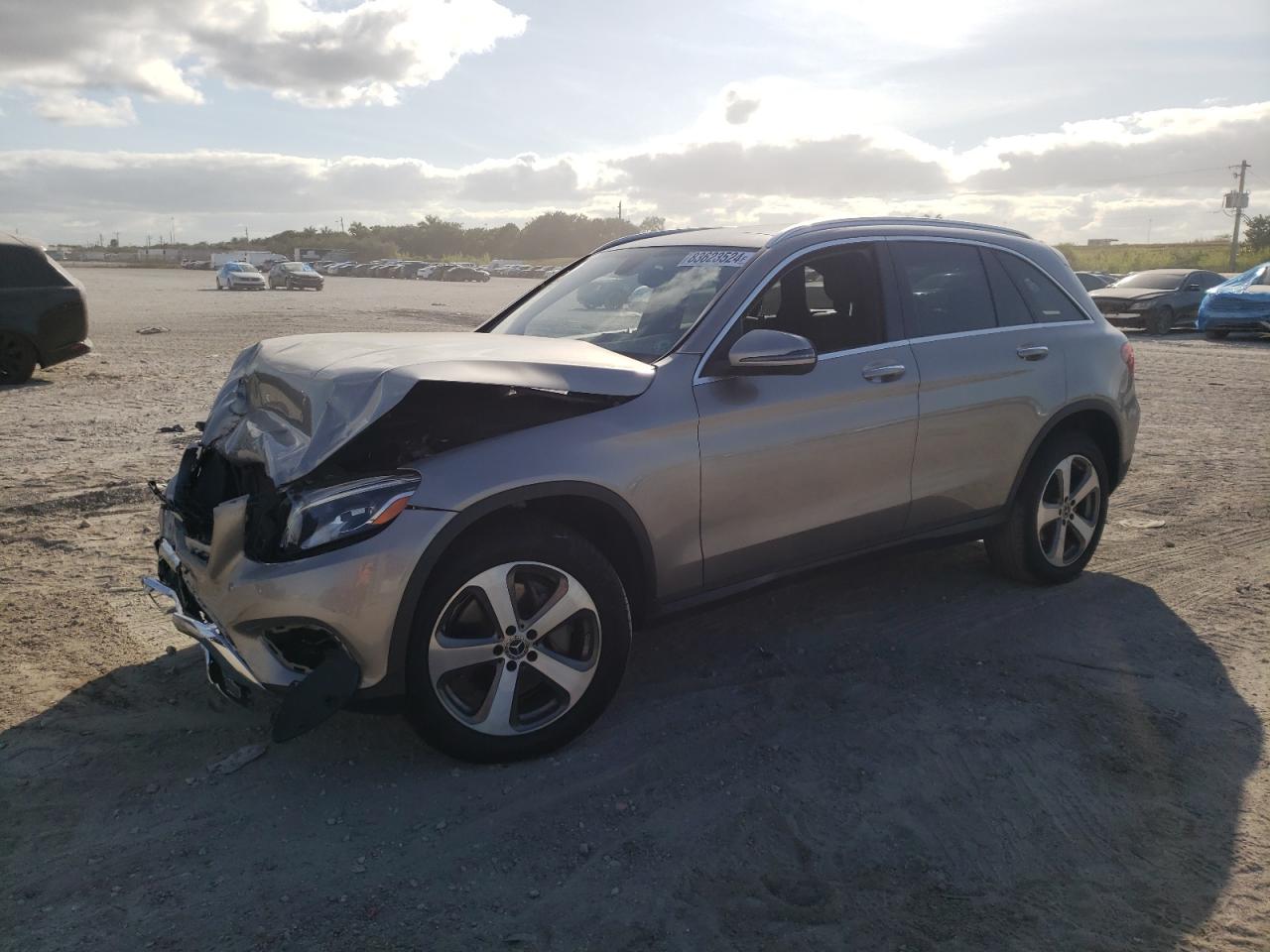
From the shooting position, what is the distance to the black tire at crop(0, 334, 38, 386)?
39.7 ft

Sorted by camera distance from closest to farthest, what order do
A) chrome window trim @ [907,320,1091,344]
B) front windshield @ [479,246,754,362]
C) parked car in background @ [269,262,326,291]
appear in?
front windshield @ [479,246,754,362] → chrome window trim @ [907,320,1091,344] → parked car in background @ [269,262,326,291]

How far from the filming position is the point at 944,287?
15.6 ft

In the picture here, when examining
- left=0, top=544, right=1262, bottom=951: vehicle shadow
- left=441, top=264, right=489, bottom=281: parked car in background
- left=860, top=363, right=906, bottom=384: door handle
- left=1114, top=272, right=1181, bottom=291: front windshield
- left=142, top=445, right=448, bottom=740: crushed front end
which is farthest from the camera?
left=441, top=264, right=489, bottom=281: parked car in background

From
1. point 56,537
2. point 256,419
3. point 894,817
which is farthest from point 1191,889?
point 56,537

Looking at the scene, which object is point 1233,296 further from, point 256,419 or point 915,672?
point 256,419

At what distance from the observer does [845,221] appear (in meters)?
4.59

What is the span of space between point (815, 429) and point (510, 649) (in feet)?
5.18

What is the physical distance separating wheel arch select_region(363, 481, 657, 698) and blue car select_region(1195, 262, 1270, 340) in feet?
64.1

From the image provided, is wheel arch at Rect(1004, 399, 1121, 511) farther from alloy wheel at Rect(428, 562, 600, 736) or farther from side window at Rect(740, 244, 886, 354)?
alloy wheel at Rect(428, 562, 600, 736)

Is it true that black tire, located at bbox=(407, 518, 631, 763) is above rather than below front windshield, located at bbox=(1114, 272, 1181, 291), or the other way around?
below

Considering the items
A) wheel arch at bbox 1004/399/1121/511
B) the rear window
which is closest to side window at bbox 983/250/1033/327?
wheel arch at bbox 1004/399/1121/511

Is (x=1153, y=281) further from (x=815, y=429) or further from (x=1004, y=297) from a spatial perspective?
(x=815, y=429)

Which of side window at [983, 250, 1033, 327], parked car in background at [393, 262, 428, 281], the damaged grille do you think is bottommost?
the damaged grille

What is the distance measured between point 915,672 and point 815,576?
1.92 ft
